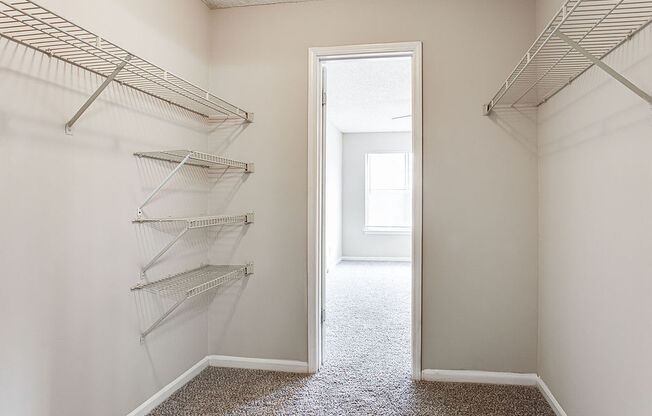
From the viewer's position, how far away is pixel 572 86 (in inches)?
71.3

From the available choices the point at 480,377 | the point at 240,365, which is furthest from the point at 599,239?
the point at 240,365

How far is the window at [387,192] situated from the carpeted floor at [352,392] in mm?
4240

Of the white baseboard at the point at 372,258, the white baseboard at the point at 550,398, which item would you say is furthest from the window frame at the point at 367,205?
the white baseboard at the point at 550,398

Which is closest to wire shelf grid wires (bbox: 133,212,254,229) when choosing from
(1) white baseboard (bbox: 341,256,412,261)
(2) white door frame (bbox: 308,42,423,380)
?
(2) white door frame (bbox: 308,42,423,380)

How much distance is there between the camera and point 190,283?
209 cm

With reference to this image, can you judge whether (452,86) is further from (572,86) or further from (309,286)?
(309,286)

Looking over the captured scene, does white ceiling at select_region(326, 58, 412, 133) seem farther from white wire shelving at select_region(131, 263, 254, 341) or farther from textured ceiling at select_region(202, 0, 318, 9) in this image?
white wire shelving at select_region(131, 263, 254, 341)

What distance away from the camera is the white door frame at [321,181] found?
2.34 metres

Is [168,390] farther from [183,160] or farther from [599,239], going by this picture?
[599,239]

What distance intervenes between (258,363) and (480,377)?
4.43 feet

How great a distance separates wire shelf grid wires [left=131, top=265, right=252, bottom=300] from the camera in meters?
1.96

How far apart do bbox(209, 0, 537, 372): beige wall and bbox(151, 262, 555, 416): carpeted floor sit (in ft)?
0.58

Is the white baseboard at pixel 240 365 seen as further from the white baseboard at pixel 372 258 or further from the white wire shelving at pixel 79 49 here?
the white baseboard at pixel 372 258

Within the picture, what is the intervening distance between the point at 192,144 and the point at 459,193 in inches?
63.4
